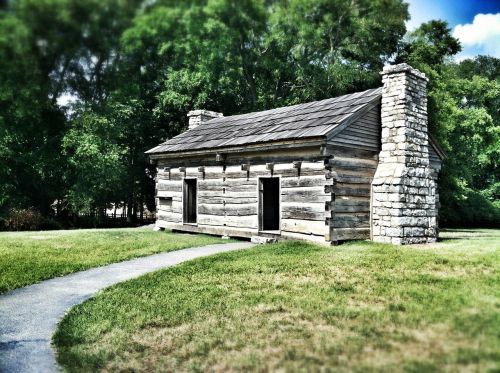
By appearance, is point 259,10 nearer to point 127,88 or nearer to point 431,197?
point 127,88

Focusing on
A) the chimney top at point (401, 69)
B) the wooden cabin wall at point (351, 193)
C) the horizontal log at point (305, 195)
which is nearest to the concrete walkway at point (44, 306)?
the horizontal log at point (305, 195)

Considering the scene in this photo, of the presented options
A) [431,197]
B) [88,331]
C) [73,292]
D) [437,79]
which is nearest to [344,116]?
[431,197]

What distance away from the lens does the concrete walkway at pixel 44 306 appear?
4.99m

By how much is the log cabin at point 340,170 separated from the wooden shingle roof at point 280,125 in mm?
56

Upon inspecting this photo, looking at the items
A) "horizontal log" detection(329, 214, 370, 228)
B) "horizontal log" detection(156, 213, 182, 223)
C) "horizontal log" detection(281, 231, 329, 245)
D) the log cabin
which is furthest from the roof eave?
"horizontal log" detection(281, 231, 329, 245)

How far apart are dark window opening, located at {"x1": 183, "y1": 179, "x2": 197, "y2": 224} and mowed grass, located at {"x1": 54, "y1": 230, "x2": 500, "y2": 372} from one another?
343 inches

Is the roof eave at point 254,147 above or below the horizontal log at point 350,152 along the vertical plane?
above

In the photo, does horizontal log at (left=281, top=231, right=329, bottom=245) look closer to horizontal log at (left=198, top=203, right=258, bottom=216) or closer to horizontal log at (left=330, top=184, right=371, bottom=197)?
horizontal log at (left=330, top=184, right=371, bottom=197)

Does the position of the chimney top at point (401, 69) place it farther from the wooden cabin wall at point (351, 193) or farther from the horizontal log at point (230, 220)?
the horizontal log at point (230, 220)

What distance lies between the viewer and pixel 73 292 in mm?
8164

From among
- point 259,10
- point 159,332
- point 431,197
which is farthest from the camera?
point 431,197

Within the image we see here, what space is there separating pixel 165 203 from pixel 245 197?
500 centimetres

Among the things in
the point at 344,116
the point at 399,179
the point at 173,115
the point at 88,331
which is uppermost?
the point at 173,115

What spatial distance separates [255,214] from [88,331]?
974 cm
